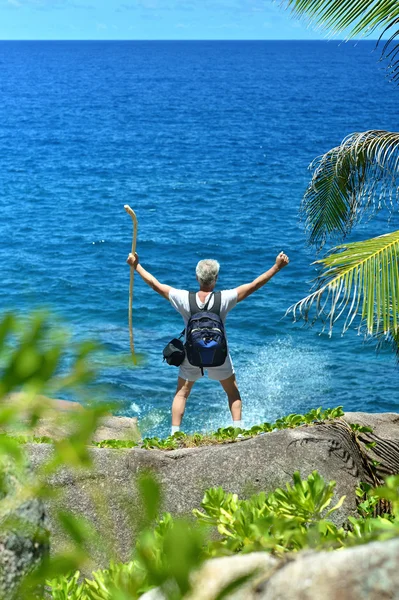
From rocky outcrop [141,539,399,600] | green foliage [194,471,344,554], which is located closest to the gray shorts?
green foliage [194,471,344,554]

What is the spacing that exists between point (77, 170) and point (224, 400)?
41.3 meters

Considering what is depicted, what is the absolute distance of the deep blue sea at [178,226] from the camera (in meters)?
21.8

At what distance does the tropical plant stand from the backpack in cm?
93

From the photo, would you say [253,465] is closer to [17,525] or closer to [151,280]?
[151,280]

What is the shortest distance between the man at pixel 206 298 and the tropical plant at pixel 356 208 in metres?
0.58

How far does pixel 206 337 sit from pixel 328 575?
20.8 ft

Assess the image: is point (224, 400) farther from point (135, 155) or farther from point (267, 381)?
point (135, 155)

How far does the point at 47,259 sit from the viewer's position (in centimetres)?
3503

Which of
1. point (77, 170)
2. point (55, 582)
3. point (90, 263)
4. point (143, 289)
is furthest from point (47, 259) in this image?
point (55, 582)

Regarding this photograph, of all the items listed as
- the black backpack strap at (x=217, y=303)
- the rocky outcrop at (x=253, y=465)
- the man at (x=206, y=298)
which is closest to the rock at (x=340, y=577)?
the rocky outcrop at (x=253, y=465)

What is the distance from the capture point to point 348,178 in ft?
37.8

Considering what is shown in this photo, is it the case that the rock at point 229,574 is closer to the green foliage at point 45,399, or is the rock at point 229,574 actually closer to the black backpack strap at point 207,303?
the green foliage at point 45,399

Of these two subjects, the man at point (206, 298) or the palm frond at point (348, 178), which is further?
the palm frond at point (348, 178)

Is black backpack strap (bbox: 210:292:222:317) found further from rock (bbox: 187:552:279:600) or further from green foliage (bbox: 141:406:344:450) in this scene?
rock (bbox: 187:552:279:600)
